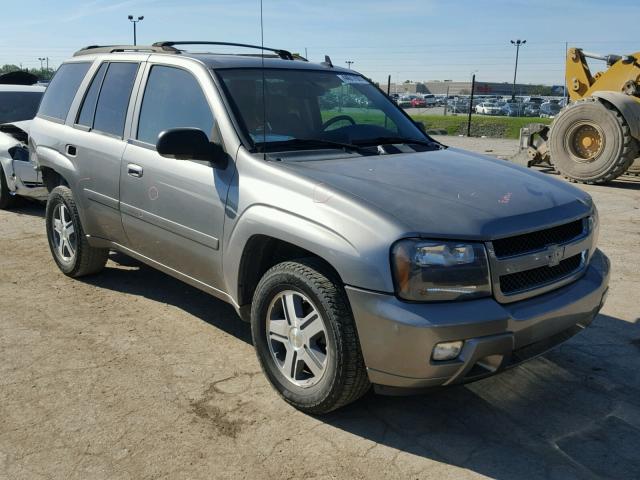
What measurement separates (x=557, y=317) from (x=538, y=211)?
1.74 feet

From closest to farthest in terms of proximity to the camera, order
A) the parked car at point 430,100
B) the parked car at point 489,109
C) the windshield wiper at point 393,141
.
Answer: the windshield wiper at point 393,141 → the parked car at point 489,109 → the parked car at point 430,100

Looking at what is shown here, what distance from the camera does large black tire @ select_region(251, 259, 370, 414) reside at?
3.10m

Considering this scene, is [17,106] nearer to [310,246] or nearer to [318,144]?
[318,144]

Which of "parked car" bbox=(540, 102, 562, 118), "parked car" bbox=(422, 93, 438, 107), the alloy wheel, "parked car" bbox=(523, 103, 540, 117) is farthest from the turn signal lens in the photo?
"parked car" bbox=(422, 93, 438, 107)

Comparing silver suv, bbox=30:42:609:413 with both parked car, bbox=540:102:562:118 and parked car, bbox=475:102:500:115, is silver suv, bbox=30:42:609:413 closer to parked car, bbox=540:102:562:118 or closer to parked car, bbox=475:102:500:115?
parked car, bbox=540:102:562:118

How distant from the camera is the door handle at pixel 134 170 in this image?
439cm

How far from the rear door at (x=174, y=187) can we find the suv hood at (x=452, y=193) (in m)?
0.62

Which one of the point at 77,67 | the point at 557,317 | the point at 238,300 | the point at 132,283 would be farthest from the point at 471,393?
the point at 77,67

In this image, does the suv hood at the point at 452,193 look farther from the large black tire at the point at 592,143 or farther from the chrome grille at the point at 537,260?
the large black tire at the point at 592,143

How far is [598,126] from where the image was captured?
10.8 metres

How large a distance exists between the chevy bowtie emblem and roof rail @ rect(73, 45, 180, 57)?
2850 mm

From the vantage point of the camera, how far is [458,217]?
3047mm

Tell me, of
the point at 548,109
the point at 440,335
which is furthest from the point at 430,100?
the point at 440,335

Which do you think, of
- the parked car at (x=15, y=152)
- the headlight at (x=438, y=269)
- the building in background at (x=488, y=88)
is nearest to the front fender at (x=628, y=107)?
the parked car at (x=15, y=152)
